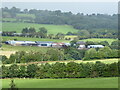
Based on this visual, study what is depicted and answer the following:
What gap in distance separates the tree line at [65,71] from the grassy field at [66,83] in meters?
0.69

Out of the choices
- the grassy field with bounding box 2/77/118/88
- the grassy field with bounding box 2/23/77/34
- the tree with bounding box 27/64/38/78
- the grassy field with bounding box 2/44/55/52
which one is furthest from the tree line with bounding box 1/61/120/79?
the grassy field with bounding box 2/23/77/34

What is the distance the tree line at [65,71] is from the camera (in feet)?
49.1

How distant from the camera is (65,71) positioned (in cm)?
1540

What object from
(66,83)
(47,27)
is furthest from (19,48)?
(47,27)

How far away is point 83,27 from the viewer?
4478cm

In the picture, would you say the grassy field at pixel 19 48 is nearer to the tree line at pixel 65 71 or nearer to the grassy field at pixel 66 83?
the tree line at pixel 65 71

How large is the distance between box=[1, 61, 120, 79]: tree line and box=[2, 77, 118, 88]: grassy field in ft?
2.25

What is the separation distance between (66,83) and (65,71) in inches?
79.2

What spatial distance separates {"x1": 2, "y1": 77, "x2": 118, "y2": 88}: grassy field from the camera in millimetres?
12594

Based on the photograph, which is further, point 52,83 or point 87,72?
point 87,72

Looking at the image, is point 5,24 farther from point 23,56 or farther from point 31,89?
point 31,89

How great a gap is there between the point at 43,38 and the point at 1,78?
66.0 feet

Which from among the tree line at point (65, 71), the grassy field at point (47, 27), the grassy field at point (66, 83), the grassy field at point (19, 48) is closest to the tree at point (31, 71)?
the tree line at point (65, 71)

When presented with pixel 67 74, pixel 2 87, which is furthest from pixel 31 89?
pixel 67 74
